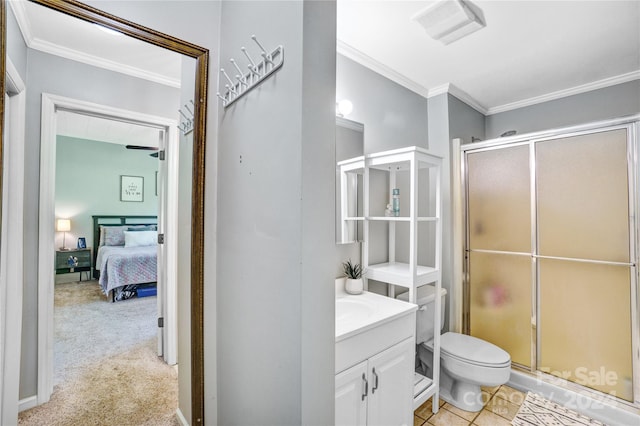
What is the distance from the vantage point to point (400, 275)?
73.0 inches

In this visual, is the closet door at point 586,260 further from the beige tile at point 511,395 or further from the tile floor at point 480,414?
the tile floor at point 480,414

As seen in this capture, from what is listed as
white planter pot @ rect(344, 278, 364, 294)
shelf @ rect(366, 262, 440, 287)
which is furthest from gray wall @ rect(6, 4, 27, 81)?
shelf @ rect(366, 262, 440, 287)

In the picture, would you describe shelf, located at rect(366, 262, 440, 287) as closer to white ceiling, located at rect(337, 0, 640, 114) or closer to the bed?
the bed

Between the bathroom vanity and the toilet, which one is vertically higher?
the bathroom vanity

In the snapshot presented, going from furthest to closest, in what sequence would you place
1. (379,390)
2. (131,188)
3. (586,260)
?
1. (586,260)
2. (379,390)
3. (131,188)

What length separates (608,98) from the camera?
2.47m

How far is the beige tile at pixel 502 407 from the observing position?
76.0 inches

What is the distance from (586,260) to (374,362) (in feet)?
5.99

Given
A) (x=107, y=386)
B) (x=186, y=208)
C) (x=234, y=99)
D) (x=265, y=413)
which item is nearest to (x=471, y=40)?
(x=234, y=99)

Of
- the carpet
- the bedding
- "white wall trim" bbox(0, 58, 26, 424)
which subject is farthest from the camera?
the bedding

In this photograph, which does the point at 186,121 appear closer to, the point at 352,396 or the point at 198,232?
the point at 198,232

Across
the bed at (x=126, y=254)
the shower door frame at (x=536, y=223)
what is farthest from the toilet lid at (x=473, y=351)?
the bed at (x=126, y=254)

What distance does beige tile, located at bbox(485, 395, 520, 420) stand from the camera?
1.93 metres

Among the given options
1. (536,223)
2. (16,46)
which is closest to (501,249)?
(536,223)
